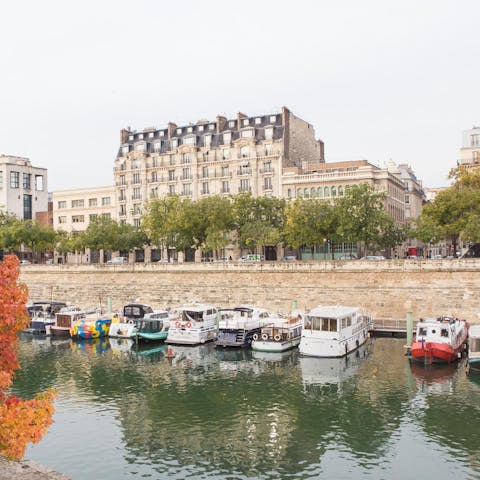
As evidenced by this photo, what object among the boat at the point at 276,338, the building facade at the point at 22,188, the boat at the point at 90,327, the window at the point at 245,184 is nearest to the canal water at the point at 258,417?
the boat at the point at 276,338

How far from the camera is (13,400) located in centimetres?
1678

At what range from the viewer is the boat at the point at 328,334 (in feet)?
153

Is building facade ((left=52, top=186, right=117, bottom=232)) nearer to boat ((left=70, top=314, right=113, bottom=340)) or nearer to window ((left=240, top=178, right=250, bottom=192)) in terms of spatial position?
window ((left=240, top=178, right=250, bottom=192))

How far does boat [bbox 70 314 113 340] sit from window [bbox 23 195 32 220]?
7009 cm

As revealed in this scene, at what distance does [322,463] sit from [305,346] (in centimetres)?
2173

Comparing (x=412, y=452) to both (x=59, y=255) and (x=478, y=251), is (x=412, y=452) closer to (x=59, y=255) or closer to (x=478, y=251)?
(x=478, y=251)

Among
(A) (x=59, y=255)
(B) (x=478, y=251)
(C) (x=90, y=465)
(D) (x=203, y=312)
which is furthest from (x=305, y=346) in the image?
(A) (x=59, y=255)

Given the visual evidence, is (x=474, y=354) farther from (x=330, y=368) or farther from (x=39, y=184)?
(x=39, y=184)

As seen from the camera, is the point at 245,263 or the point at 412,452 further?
the point at 245,263

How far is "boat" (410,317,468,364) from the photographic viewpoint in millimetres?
42969

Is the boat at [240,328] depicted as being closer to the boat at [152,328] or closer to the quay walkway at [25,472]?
the boat at [152,328]

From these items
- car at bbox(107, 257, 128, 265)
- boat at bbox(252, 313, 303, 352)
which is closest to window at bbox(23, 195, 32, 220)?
car at bbox(107, 257, 128, 265)

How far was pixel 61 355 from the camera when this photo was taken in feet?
167

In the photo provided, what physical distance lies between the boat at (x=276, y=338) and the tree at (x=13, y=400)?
32.7 meters
